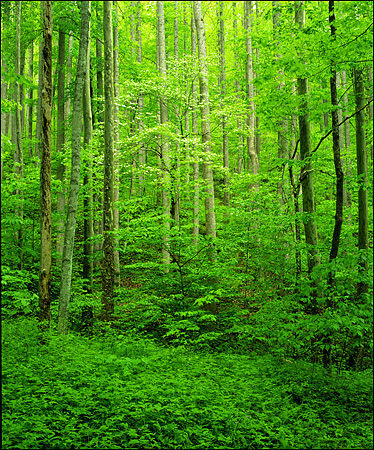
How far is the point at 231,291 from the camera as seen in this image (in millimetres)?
9891

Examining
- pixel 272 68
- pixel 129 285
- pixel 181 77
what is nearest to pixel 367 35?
pixel 272 68

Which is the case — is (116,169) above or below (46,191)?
above

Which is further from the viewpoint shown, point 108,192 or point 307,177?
point 108,192

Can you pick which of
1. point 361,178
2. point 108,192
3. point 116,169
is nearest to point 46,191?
point 108,192

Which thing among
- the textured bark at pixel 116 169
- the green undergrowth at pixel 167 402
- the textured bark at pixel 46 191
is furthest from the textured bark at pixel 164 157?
the green undergrowth at pixel 167 402

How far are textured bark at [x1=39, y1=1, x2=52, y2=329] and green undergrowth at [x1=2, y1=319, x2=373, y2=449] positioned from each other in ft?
2.13

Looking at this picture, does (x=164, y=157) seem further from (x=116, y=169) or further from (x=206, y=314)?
(x=206, y=314)

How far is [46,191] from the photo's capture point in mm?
7379

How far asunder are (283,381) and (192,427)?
2547 millimetres

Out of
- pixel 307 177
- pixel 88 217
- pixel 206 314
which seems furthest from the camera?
pixel 88 217

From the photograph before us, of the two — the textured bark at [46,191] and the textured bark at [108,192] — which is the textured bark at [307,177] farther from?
the textured bark at [46,191]

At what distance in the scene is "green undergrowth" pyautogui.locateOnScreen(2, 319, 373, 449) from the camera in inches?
164

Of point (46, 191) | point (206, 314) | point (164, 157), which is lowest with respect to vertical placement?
point (206, 314)

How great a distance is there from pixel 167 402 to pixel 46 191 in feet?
15.6
